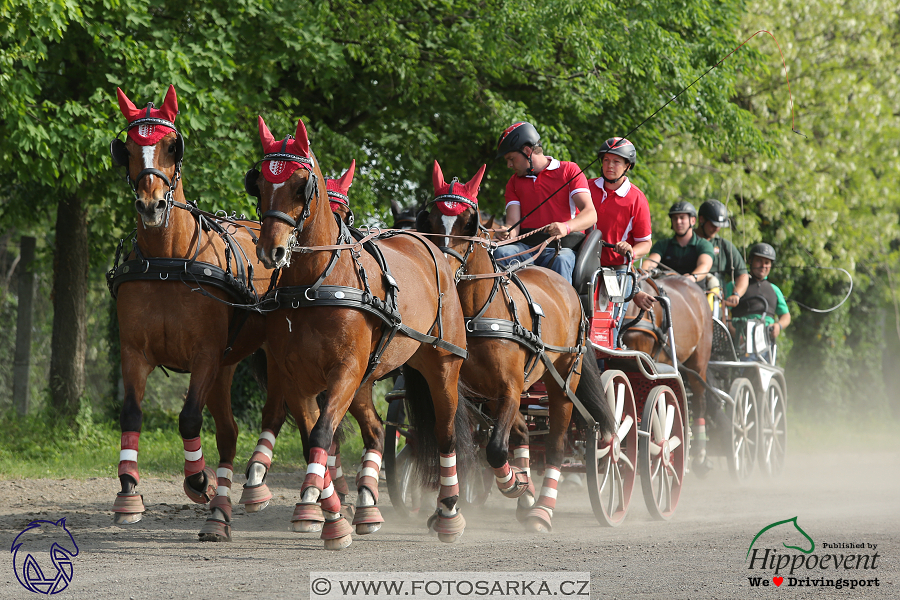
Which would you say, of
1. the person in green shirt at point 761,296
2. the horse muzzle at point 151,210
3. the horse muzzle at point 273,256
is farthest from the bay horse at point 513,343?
the person in green shirt at point 761,296

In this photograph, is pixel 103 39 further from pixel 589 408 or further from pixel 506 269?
pixel 589 408

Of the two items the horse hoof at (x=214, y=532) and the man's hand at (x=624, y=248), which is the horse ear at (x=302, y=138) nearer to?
the horse hoof at (x=214, y=532)

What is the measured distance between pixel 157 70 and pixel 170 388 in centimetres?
585

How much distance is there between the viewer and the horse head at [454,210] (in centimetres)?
552

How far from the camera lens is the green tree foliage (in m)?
14.4

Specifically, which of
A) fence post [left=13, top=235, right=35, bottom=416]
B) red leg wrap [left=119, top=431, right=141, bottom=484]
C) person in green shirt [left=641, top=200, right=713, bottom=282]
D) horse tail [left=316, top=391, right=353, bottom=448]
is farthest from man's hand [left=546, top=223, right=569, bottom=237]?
fence post [left=13, top=235, right=35, bottom=416]

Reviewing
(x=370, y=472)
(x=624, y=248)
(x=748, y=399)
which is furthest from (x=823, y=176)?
(x=370, y=472)

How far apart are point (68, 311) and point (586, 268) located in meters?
6.16

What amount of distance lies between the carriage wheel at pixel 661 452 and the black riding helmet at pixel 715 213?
11.2 feet

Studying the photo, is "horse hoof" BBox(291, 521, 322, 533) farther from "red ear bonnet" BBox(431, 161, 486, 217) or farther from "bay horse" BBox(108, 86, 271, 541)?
"red ear bonnet" BBox(431, 161, 486, 217)

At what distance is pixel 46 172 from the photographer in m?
7.89

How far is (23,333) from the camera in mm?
10398

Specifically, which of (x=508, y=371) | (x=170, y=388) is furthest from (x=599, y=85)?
(x=170, y=388)

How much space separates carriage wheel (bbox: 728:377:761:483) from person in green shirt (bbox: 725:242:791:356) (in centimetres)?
107
